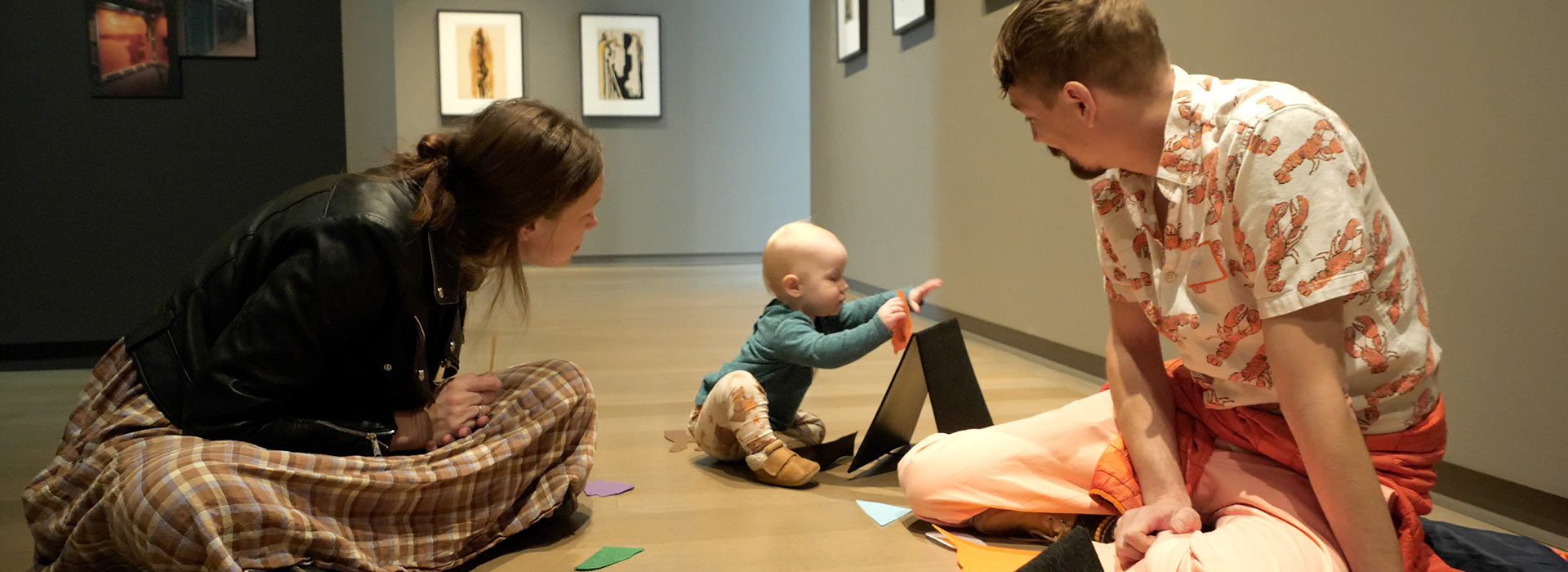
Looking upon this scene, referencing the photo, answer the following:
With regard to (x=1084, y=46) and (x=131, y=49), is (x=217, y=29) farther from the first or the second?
(x=1084, y=46)

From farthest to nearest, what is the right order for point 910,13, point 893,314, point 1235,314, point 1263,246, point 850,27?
point 850,27
point 910,13
point 893,314
point 1235,314
point 1263,246

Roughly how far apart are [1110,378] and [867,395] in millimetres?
1641

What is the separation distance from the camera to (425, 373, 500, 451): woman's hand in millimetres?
1776

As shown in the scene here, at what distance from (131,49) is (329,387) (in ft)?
9.51

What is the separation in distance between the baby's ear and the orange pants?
54cm

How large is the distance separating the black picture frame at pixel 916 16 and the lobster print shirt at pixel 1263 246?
3.53m

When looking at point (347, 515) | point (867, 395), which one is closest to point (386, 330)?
point (347, 515)

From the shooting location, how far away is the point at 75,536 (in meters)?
1.55

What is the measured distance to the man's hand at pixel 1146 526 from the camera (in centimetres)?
144

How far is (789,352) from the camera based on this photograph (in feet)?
7.46

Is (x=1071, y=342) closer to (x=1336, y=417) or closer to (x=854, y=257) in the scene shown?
(x=1336, y=417)

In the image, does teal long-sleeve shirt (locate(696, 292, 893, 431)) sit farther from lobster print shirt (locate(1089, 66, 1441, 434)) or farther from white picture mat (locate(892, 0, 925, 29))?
white picture mat (locate(892, 0, 925, 29))

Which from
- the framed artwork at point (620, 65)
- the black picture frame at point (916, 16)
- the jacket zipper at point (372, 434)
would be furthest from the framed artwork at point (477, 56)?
the jacket zipper at point (372, 434)

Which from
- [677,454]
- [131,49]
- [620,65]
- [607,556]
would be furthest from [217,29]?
[620,65]
